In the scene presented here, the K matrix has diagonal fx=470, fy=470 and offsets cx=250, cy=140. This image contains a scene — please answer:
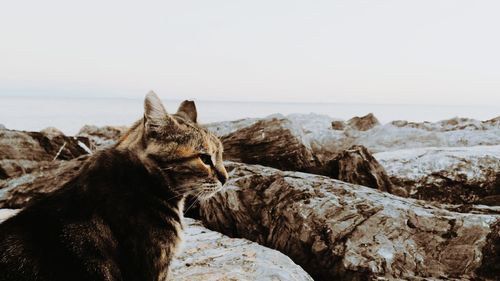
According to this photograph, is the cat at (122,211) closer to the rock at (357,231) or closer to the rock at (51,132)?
the rock at (357,231)

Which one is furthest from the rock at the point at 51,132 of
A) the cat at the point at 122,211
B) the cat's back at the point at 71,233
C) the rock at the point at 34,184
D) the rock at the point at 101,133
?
the cat's back at the point at 71,233

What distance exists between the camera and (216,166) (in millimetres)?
4750

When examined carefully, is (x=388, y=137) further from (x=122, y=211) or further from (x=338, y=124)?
(x=122, y=211)

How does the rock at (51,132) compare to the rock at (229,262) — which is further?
the rock at (51,132)

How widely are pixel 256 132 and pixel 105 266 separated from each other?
6.13 meters

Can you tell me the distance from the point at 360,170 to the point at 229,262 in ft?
12.3

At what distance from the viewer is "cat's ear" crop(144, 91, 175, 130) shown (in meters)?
4.16

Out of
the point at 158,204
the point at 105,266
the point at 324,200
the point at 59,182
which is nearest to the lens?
the point at 105,266

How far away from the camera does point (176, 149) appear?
14.3 ft

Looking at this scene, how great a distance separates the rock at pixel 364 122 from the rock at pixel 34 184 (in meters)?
10.9

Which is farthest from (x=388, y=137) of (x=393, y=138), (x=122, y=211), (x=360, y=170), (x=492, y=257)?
(x=122, y=211)

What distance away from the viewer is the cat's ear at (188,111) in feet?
17.4

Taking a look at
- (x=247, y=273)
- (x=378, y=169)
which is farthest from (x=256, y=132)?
(x=247, y=273)

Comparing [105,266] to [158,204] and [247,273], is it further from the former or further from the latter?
[247,273]
